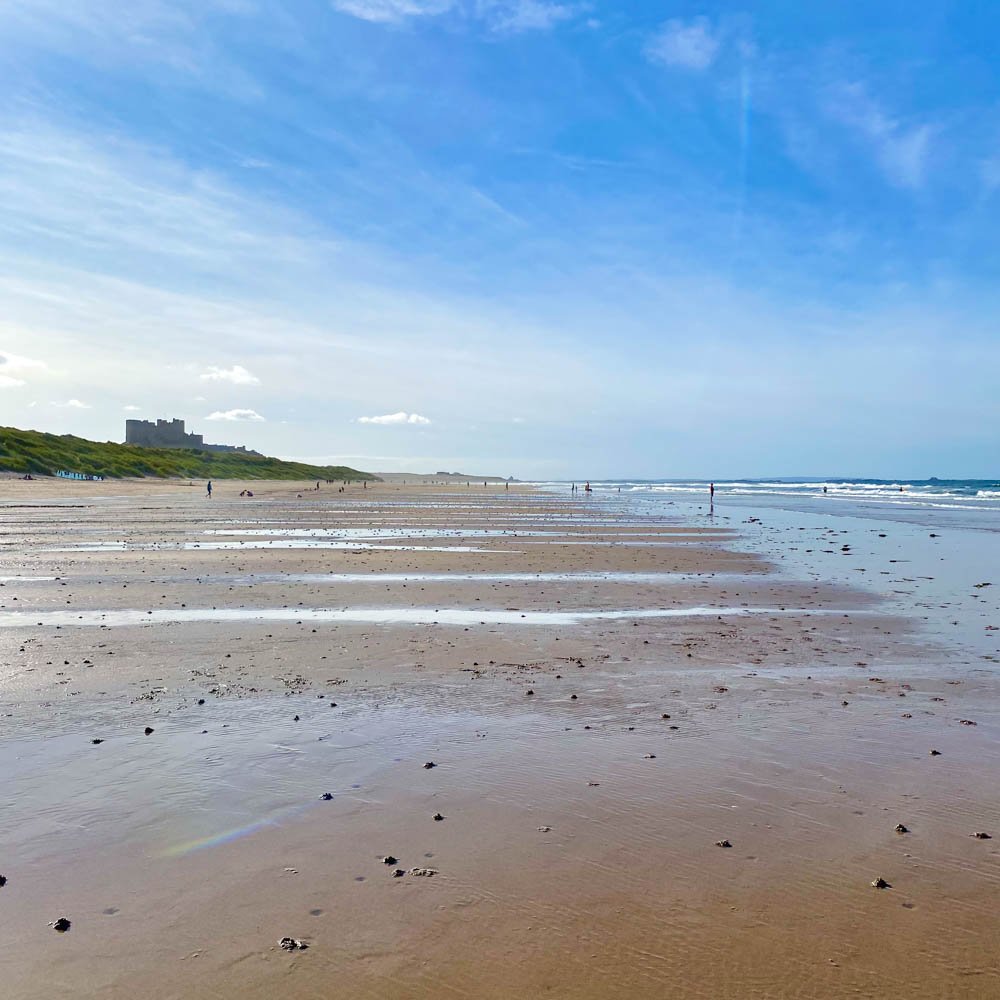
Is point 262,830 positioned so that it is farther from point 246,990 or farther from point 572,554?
point 572,554

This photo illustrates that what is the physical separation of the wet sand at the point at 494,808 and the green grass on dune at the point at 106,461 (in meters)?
83.6

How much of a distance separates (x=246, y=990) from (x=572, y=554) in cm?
2148

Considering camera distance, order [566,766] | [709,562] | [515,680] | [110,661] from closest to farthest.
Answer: [566,766], [515,680], [110,661], [709,562]

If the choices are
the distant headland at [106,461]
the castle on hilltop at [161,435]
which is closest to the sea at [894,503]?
the distant headland at [106,461]

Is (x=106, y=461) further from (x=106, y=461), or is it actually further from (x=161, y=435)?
(x=161, y=435)

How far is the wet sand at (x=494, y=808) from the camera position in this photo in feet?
12.7

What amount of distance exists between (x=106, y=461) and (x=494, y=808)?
105 meters

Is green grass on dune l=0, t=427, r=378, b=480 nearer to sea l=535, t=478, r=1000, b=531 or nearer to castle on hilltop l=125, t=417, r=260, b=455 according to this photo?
castle on hilltop l=125, t=417, r=260, b=455

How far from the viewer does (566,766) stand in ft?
21.3

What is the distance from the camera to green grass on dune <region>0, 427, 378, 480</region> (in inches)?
3361

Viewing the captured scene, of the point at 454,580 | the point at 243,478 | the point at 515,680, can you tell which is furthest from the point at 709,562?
the point at 243,478

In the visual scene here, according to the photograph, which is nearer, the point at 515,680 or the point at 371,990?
the point at 371,990

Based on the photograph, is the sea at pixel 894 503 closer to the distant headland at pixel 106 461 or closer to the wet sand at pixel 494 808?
the wet sand at pixel 494 808

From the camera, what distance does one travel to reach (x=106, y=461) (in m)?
98.7
